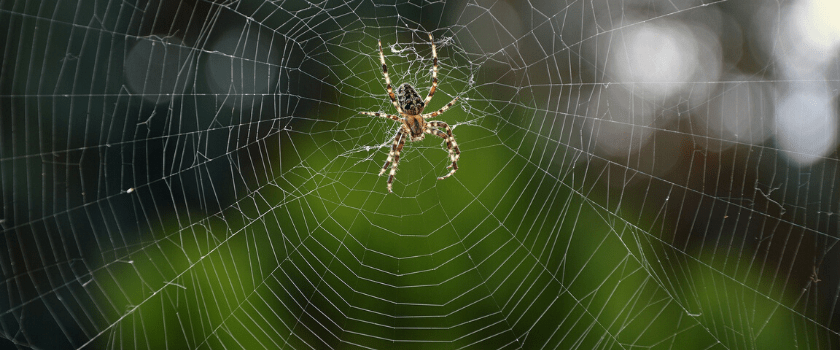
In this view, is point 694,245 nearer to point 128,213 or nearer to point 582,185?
point 582,185

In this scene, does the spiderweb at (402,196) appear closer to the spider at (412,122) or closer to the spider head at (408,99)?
the spider at (412,122)

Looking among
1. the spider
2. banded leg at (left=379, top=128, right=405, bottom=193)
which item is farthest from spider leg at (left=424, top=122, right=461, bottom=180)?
banded leg at (left=379, top=128, right=405, bottom=193)

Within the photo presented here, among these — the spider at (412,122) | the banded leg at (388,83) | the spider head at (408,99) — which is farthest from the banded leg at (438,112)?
the banded leg at (388,83)

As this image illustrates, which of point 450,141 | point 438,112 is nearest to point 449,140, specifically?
point 450,141

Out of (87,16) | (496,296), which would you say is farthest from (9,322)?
(496,296)

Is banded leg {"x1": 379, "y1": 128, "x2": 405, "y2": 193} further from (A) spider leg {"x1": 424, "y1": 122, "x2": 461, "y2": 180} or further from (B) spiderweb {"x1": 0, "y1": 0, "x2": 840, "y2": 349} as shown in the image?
(A) spider leg {"x1": 424, "y1": 122, "x2": 461, "y2": 180}

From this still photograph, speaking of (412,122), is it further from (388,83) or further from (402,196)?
(402,196)
